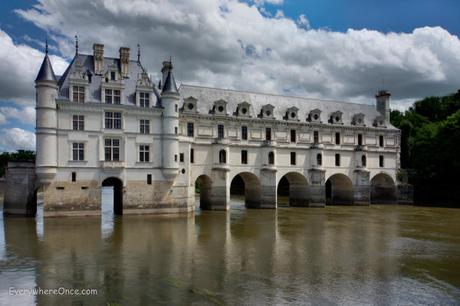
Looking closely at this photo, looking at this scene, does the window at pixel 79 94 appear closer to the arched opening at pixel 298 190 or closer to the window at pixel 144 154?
the window at pixel 144 154

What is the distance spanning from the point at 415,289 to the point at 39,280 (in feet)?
43.6

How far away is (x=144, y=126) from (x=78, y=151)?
5713mm

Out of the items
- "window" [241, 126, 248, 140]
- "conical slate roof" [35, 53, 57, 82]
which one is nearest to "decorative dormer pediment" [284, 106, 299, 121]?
"window" [241, 126, 248, 140]

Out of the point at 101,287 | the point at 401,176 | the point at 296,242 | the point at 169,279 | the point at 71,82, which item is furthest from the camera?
the point at 401,176

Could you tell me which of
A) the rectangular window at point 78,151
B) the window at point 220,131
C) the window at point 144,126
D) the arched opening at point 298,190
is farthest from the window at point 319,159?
the rectangular window at point 78,151

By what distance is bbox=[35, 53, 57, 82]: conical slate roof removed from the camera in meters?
31.2

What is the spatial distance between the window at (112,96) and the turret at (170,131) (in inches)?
145

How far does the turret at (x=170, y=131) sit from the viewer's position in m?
34.6

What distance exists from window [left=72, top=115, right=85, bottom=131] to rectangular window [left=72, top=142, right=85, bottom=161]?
1.20 metres

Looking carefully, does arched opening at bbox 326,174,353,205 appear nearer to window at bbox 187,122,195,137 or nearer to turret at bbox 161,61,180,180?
window at bbox 187,122,195,137

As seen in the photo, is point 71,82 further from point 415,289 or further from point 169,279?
point 415,289

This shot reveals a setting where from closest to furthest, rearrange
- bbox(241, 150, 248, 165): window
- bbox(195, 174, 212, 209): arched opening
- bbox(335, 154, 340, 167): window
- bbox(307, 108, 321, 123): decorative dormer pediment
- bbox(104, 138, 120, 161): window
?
bbox(104, 138, 120, 161): window, bbox(195, 174, 212, 209): arched opening, bbox(241, 150, 248, 165): window, bbox(307, 108, 321, 123): decorative dormer pediment, bbox(335, 154, 340, 167): window

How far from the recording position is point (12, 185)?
32500mm

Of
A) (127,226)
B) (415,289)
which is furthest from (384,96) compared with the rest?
(415,289)
